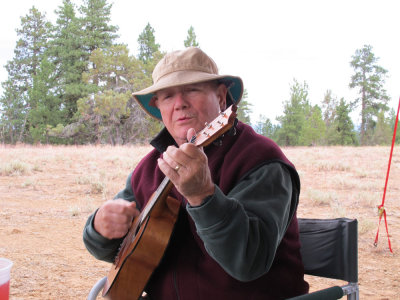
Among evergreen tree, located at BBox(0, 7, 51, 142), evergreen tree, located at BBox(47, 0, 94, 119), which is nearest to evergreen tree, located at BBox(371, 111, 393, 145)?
evergreen tree, located at BBox(47, 0, 94, 119)

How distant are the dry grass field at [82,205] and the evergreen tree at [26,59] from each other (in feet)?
9.44

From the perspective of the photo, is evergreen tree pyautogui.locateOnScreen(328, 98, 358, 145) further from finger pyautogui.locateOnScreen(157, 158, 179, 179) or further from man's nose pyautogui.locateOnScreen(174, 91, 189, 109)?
finger pyautogui.locateOnScreen(157, 158, 179, 179)

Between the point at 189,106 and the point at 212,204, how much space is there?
1.39ft

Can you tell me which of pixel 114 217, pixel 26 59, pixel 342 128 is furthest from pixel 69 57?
pixel 114 217

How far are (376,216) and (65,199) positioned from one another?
459cm

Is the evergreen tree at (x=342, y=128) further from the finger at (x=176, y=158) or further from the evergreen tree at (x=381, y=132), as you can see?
the finger at (x=176, y=158)

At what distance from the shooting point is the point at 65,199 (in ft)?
19.9

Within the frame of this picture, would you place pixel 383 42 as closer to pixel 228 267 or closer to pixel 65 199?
pixel 65 199

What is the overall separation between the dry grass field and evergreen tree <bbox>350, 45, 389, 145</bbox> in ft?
17.0

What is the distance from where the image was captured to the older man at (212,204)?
816 millimetres

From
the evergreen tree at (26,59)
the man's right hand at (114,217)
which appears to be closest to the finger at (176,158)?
the man's right hand at (114,217)

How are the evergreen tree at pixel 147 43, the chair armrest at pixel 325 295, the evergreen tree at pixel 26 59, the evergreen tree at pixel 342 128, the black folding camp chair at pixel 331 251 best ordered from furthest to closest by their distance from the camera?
the evergreen tree at pixel 342 128
the evergreen tree at pixel 147 43
the evergreen tree at pixel 26 59
the black folding camp chair at pixel 331 251
the chair armrest at pixel 325 295

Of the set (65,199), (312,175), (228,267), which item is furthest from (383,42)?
(228,267)

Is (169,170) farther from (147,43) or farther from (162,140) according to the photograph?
(147,43)
